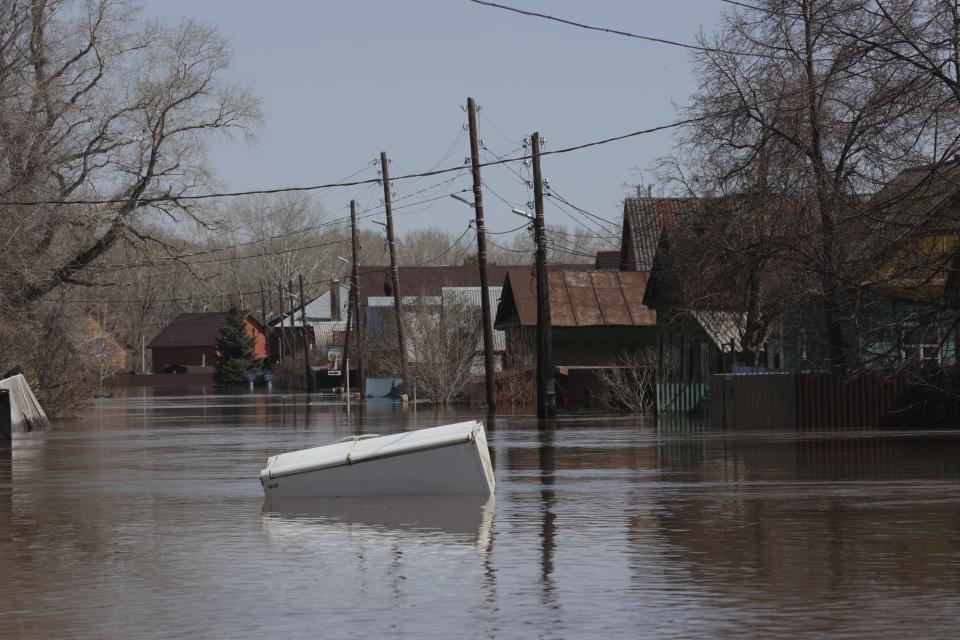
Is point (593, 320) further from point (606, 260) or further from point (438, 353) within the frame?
point (606, 260)

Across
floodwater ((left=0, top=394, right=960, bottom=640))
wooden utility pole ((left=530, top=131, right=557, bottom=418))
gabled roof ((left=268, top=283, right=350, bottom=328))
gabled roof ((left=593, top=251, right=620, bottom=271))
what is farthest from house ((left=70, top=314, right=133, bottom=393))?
floodwater ((left=0, top=394, right=960, bottom=640))

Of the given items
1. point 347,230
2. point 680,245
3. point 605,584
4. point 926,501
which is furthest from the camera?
point 347,230

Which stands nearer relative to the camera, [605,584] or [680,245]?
[605,584]

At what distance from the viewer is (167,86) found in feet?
184

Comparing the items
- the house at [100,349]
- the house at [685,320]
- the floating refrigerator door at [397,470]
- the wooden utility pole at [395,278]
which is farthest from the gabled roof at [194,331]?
the floating refrigerator door at [397,470]

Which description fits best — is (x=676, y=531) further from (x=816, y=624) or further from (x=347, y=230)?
(x=347, y=230)

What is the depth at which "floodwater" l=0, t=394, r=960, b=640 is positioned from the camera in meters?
10.2

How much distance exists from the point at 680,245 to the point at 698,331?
9509mm

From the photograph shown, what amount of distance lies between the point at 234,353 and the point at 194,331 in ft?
108

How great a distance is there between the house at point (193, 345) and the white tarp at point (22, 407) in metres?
120

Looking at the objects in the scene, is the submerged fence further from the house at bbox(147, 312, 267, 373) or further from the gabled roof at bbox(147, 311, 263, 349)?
the house at bbox(147, 312, 267, 373)

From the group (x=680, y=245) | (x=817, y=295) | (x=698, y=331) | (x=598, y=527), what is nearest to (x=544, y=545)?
(x=598, y=527)

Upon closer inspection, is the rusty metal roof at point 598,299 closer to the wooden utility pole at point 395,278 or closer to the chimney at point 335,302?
the wooden utility pole at point 395,278

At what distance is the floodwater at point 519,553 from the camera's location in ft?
33.5
